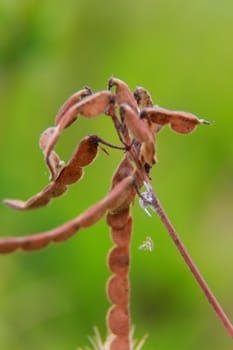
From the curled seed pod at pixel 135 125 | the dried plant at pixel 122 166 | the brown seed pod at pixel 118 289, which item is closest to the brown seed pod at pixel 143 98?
the dried plant at pixel 122 166

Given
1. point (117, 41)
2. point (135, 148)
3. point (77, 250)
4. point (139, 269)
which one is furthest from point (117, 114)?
point (117, 41)

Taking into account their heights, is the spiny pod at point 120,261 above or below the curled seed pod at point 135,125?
below

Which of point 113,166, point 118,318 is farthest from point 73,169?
point 113,166

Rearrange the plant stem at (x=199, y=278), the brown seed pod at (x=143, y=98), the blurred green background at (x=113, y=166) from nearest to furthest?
the plant stem at (x=199, y=278) < the brown seed pod at (x=143, y=98) < the blurred green background at (x=113, y=166)

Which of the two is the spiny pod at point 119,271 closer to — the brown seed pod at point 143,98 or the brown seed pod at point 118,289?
the brown seed pod at point 118,289

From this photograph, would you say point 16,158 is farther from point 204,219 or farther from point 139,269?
point 204,219

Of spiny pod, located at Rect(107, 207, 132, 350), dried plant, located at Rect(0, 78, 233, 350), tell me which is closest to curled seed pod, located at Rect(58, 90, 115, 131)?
dried plant, located at Rect(0, 78, 233, 350)

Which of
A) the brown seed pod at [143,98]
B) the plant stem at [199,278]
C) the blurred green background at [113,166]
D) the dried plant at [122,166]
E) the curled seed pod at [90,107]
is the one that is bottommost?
the plant stem at [199,278]

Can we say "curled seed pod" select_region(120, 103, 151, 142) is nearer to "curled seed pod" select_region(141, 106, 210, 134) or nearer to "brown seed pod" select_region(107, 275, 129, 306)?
"curled seed pod" select_region(141, 106, 210, 134)
